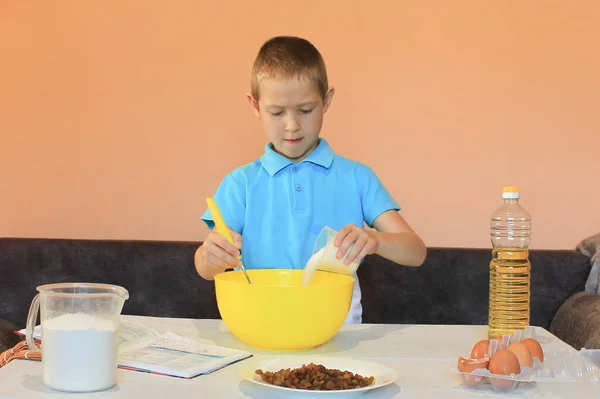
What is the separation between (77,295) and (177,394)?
0.65ft

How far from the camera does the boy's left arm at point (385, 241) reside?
1356 mm

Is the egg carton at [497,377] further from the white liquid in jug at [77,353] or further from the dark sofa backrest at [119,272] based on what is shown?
the dark sofa backrest at [119,272]

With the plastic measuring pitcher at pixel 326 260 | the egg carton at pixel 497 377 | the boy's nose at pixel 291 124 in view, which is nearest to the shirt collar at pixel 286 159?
the boy's nose at pixel 291 124

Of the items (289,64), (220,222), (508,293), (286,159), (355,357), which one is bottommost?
(355,357)

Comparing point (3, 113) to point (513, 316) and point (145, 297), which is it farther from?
point (513, 316)

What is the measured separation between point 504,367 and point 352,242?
394mm

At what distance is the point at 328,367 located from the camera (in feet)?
3.79

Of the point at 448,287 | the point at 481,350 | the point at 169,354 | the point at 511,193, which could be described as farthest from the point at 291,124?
the point at 448,287

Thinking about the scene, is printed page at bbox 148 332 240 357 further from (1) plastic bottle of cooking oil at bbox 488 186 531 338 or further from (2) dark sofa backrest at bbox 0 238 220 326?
(2) dark sofa backrest at bbox 0 238 220 326

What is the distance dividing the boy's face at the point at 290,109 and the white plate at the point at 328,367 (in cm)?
65

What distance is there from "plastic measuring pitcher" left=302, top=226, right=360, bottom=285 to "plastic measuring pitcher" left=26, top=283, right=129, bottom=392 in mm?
401

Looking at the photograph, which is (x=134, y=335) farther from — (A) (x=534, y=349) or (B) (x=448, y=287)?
(B) (x=448, y=287)

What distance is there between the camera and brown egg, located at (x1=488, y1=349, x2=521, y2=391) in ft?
3.45

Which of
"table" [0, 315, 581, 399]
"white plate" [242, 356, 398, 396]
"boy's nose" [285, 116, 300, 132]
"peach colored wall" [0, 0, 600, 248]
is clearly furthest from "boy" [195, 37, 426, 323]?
"peach colored wall" [0, 0, 600, 248]
